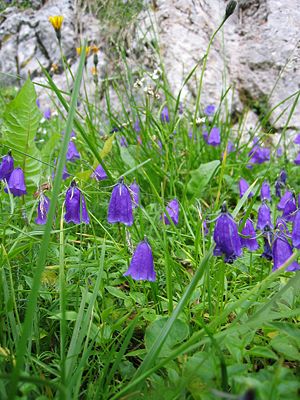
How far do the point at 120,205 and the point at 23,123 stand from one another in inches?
43.6

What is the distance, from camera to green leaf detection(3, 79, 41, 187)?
2.47 metres

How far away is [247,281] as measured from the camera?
1.96m

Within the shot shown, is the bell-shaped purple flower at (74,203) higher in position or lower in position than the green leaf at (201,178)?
higher

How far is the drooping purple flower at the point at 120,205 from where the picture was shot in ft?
5.48

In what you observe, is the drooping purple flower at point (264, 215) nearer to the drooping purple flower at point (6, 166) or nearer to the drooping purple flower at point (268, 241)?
the drooping purple flower at point (268, 241)

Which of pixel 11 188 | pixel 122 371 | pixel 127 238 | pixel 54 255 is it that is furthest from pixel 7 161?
pixel 122 371

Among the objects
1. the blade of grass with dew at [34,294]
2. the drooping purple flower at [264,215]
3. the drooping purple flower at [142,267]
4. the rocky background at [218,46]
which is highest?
the rocky background at [218,46]

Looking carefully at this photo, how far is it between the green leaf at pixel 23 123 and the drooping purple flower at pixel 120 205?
3.02 ft

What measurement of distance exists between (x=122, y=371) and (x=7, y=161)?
1077 millimetres

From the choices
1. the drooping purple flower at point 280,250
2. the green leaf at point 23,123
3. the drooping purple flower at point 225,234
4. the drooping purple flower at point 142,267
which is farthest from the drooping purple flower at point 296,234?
the green leaf at point 23,123

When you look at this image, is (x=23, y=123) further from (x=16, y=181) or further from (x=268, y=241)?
(x=268, y=241)

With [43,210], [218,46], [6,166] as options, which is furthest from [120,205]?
A: [218,46]

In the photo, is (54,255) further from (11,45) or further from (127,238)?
(11,45)

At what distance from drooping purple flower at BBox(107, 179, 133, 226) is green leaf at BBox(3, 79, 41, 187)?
3.02 feet
